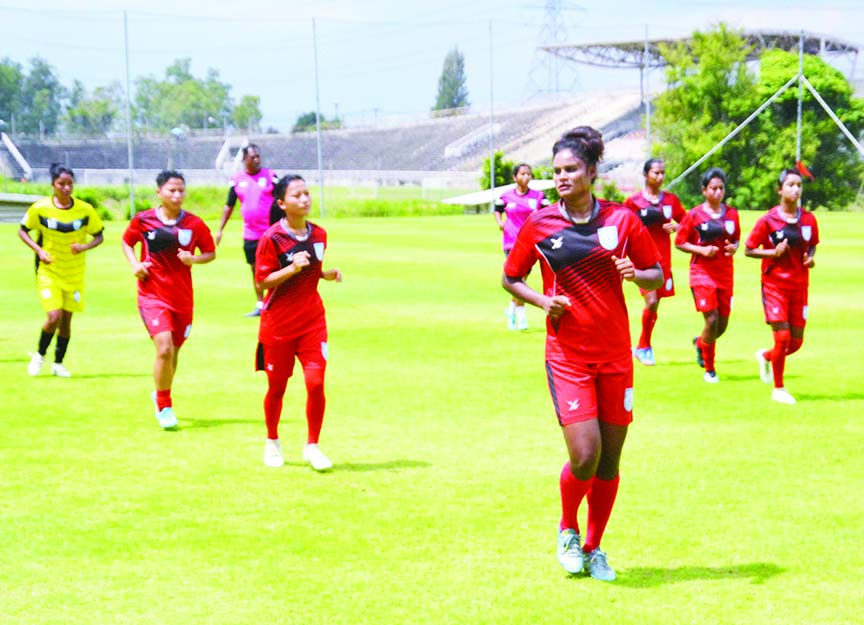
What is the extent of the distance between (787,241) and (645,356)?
3248 millimetres

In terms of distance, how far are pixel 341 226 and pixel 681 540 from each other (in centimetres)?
4269

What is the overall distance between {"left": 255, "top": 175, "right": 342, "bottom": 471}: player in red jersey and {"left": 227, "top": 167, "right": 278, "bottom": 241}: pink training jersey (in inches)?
383

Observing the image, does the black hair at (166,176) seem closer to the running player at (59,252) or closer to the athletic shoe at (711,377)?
the running player at (59,252)

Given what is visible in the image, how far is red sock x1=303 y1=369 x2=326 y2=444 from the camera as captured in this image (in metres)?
9.15

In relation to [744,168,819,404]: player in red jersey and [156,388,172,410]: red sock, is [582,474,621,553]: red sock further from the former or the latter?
[744,168,819,404]: player in red jersey

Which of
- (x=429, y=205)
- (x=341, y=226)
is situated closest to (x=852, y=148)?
(x=429, y=205)

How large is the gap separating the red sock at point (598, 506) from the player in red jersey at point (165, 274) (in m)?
5.14

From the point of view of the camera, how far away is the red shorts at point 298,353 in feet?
30.2

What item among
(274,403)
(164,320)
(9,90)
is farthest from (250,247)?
(9,90)

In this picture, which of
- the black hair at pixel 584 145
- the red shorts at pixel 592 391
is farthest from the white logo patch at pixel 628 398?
the black hair at pixel 584 145

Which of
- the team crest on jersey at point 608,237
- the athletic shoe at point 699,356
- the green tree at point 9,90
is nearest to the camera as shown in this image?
the team crest on jersey at point 608,237

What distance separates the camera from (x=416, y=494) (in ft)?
28.3

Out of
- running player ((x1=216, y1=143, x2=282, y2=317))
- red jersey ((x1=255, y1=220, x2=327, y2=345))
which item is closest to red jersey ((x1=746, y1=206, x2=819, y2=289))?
red jersey ((x1=255, y1=220, x2=327, y2=345))

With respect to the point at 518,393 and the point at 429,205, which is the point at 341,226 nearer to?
the point at 429,205
